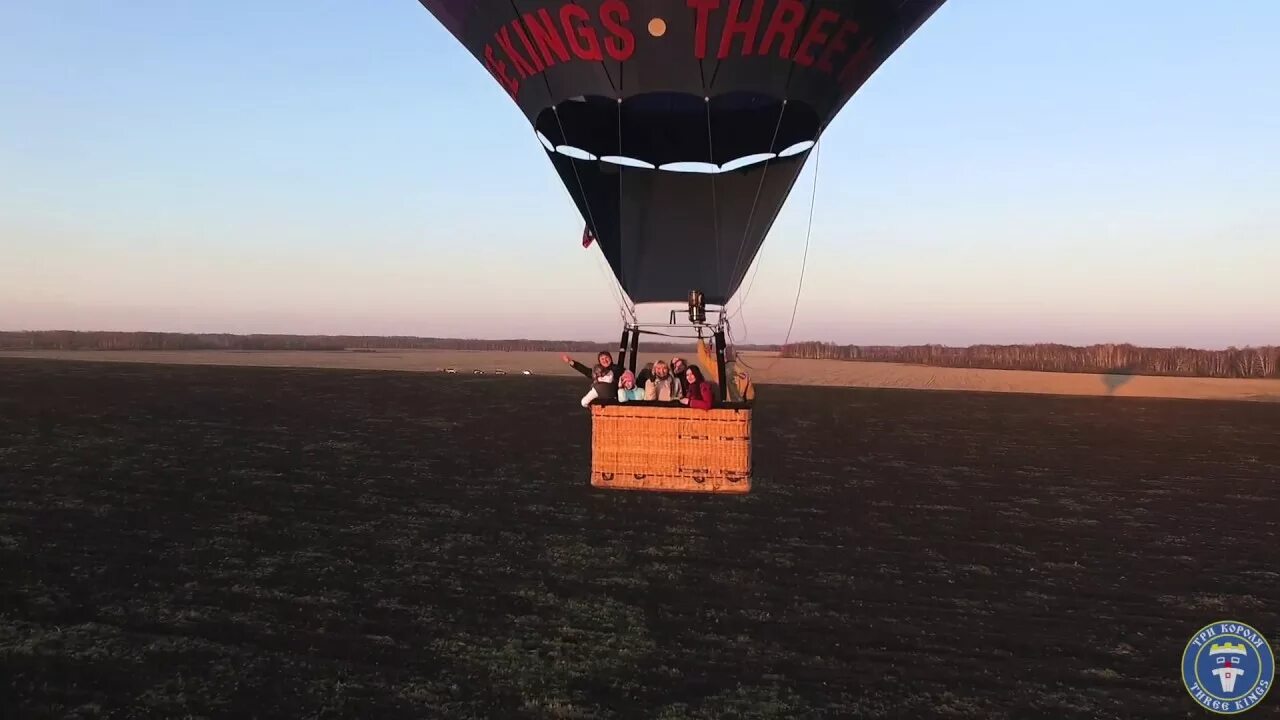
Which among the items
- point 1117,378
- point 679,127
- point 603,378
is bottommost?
point 1117,378

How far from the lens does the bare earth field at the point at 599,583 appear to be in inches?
164

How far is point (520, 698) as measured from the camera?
159 inches

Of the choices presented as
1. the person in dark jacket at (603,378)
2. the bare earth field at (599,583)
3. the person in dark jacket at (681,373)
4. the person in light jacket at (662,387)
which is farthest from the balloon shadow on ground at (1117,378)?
the person in dark jacket at (603,378)

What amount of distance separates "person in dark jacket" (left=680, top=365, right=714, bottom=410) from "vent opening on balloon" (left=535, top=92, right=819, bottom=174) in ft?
11.9

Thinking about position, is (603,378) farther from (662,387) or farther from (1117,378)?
(1117,378)

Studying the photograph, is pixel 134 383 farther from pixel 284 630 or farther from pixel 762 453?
pixel 284 630

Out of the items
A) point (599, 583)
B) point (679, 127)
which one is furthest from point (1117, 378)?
point (599, 583)

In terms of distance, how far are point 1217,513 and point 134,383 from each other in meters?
35.2

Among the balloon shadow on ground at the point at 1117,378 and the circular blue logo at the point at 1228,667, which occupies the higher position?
the balloon shadow on ground at the point at 1117,378

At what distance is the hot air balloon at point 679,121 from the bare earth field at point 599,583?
1.17 metres

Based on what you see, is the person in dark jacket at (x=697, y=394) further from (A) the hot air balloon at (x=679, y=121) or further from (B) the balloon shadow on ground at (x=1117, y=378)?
(B) the balloon shadow on ground at (x=1117, y=378)

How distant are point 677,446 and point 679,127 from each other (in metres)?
4.99

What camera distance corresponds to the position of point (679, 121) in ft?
34.8

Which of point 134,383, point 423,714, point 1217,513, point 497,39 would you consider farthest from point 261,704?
point 134,383
